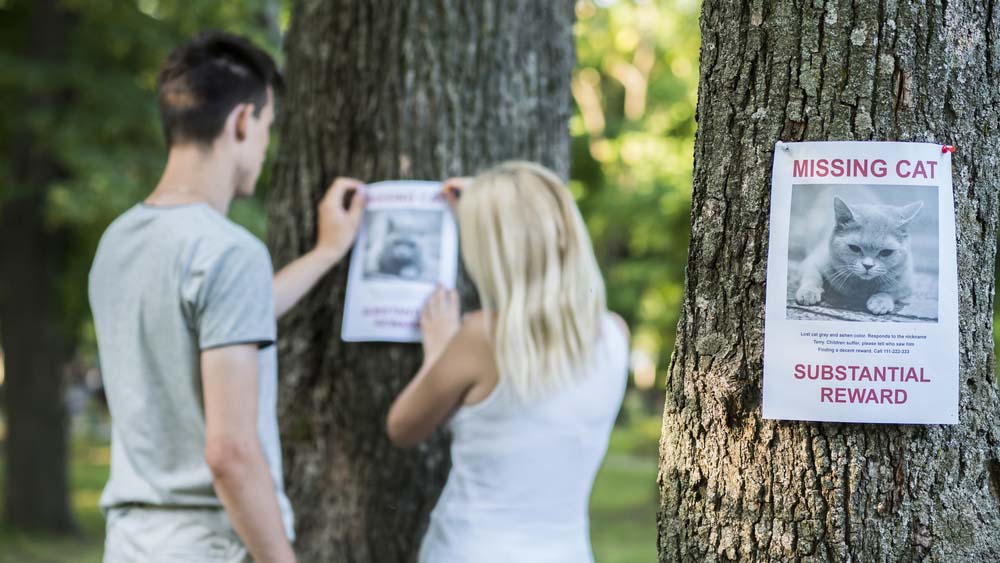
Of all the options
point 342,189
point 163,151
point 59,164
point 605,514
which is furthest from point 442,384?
point 605,514

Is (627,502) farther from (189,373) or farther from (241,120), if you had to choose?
(189,373)

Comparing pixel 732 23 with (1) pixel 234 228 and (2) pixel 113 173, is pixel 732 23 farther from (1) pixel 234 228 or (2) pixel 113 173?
(2) pixel 113 173

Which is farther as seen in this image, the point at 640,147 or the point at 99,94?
the point at 640,147

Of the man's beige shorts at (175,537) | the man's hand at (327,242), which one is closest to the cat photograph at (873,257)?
the man's beige shorts at (175,537)

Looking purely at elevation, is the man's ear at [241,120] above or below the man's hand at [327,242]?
above

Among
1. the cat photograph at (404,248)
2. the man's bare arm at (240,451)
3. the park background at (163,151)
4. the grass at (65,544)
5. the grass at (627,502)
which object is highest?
the park background at (163,151)

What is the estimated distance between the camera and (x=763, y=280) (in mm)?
1819

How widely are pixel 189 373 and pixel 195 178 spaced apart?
506 mm

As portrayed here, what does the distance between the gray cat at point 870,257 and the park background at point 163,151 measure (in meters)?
3.61

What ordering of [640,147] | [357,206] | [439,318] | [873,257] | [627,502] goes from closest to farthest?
[873,257] < [439,318] < [357,206] < [640,147] < [627,502]

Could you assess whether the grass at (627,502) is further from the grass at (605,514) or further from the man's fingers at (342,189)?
the man's fingers at (342,189)

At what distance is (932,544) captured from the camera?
1.76 meters

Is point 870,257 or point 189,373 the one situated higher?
point 870,257

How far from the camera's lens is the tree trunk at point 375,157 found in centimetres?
357
